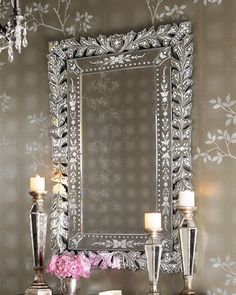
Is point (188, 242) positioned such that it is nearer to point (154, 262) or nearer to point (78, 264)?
point (154, 262)

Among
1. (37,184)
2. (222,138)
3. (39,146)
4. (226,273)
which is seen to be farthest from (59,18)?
(226,273)

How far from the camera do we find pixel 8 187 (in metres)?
3.39

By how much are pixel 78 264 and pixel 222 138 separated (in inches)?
36.8

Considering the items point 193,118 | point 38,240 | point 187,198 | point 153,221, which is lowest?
point 38,240

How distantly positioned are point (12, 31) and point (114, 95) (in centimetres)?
96

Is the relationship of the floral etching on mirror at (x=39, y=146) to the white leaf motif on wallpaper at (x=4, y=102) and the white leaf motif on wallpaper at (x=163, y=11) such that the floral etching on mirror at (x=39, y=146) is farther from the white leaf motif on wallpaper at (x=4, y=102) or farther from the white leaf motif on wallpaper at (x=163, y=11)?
the white leaf motif on wallpaper at (x=163, y=11)

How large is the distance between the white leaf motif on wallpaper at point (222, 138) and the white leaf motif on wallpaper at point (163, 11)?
0.48 metres

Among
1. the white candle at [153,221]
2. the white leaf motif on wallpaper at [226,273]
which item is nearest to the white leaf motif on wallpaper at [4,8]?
Result: the white candle at [153,221]

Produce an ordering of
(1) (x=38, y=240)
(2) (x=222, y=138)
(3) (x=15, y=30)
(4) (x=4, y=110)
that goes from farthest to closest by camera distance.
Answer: (4) (x=4, y=110) < (1) (x=38, y=240) < (2) (x=222, y=138) < (3) (x=15, y=30)

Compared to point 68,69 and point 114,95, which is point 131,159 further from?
point 68,69

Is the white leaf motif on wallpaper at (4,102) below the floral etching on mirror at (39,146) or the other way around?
the other way around

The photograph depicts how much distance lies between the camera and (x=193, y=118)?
9.60ft

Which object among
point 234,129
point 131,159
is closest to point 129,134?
point 131,159

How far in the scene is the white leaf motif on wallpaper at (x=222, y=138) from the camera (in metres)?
2.84
